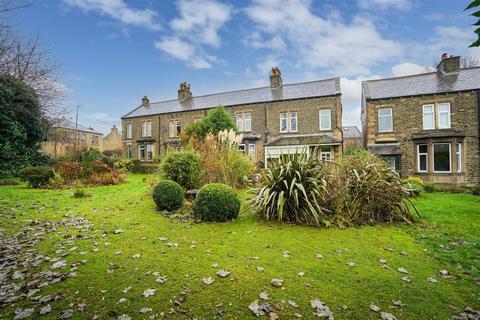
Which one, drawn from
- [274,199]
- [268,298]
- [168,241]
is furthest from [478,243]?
[168,241]

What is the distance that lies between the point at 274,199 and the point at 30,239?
5.25 meters

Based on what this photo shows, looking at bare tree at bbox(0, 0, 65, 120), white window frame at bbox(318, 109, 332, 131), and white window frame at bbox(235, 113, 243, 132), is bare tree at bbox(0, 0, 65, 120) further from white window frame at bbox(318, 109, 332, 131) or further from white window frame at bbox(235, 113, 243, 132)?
white window frame at bbox(318, 109, 332, 131)

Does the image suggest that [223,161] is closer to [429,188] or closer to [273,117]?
[429,188]

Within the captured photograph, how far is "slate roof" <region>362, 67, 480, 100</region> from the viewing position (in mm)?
17812

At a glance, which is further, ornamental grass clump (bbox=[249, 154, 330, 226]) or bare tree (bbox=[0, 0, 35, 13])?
ornamental grass clump (bbox=[249, 154, 330, 226])

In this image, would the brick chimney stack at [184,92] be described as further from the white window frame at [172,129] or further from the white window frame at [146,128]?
the white window frame at [146,128]

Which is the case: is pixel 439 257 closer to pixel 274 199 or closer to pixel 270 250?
pixel 270 250

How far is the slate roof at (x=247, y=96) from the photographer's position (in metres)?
23.0

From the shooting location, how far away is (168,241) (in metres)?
4.61

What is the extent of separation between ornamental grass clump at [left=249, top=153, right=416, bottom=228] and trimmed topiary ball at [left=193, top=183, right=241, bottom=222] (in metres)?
0.70

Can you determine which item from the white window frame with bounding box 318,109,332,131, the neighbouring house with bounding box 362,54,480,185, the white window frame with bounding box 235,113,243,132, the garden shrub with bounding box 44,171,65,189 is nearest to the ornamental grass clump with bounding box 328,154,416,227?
the garden shrub with bounding box 44,171,65,189

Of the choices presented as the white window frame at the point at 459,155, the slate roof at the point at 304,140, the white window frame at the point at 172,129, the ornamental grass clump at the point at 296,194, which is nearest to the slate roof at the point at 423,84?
the white window frame at the point at 459,155

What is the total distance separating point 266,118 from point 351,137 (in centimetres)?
2684

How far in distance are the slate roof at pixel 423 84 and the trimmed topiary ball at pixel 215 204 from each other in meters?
18.3
